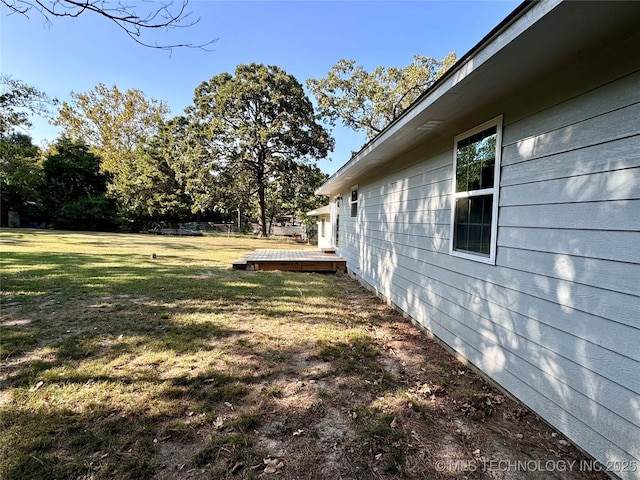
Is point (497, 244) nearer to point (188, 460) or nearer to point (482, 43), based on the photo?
point (482, 43)

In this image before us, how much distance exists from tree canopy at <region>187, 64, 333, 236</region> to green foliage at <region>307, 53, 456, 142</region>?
1660 mm

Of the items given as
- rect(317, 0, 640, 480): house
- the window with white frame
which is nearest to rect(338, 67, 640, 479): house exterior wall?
rect(317, 0, 640, 480): house

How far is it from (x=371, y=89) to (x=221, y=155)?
35.2ft

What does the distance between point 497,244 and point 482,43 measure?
156 centimetres

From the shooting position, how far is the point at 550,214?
7.03 feet

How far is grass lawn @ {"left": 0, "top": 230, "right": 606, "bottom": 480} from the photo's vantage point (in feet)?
5.82

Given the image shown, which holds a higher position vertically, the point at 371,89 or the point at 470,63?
the point at 371,89

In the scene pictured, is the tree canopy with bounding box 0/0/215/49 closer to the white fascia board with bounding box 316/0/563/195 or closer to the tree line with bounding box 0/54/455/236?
the white fascia board with bounding box 316/0/563/195

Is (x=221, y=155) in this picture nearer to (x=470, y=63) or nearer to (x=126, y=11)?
(x=126, y=11)

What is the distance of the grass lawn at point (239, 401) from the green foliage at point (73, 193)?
2478 centimetres

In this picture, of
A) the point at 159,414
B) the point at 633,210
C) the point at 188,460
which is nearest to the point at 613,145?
the point at 633,210

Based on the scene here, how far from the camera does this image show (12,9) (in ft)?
7.59

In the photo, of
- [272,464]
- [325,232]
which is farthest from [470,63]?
[325,232]

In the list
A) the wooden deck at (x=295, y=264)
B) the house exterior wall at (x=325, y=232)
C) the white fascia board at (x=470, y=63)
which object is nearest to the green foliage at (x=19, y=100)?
the wooden deck at (x=295, y=264)
